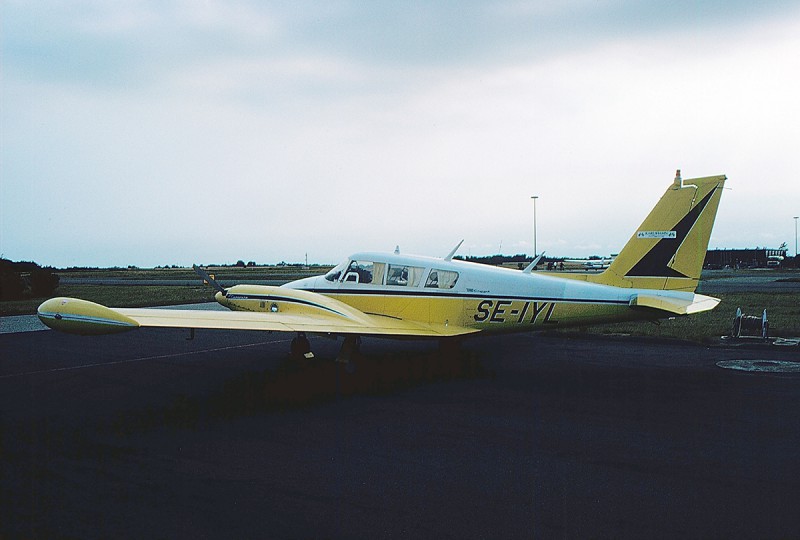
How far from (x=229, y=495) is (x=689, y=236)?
10520 millimetres

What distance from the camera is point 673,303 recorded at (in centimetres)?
1143

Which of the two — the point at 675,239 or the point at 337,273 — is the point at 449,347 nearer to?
the point at 337,273

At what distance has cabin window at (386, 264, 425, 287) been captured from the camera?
1323 centimetres

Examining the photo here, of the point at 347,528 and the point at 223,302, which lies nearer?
the point at 347,528

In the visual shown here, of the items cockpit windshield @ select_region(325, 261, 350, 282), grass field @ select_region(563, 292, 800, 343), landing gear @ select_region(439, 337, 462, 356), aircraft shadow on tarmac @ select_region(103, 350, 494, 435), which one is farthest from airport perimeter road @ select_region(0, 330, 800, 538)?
grass field @ select_region(563, 292, 800, 343)

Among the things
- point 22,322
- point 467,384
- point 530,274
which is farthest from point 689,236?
point 22,322

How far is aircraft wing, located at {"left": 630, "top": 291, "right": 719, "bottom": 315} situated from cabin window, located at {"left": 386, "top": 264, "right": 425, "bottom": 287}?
4.55 metres

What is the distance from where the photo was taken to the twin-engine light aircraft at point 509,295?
1181cm

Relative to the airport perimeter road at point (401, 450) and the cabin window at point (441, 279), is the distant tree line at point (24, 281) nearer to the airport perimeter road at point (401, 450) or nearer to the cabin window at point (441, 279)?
the airport perimeter road at point (401, 450)

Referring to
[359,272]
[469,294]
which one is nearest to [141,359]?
[359,272]

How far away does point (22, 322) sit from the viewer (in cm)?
2180

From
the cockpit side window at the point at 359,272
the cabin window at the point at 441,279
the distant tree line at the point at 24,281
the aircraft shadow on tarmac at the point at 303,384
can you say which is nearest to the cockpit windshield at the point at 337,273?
the cockpit side window at the point at 359,272

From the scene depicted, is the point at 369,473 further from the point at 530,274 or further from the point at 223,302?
the point at 223,302

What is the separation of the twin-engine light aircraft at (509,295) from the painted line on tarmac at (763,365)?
161 centimetres
